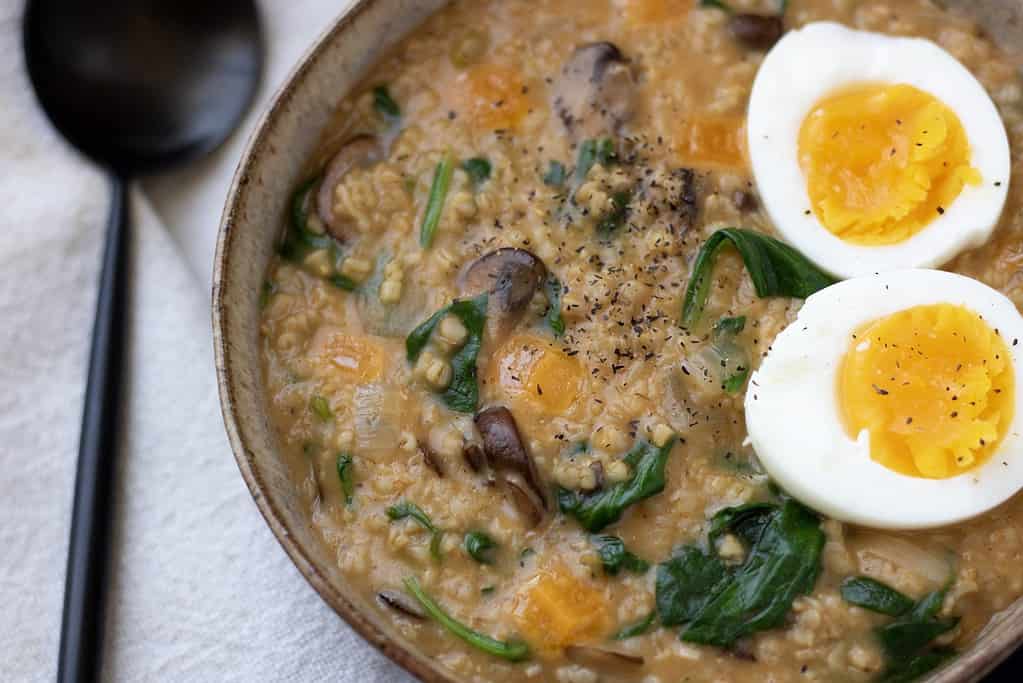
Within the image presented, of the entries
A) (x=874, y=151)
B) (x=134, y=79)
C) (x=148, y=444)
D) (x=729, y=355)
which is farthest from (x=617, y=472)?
(x=134, y=79)

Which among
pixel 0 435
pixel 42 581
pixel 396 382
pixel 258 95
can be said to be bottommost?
pixel 42 581

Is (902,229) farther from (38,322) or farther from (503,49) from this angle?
(38,322)

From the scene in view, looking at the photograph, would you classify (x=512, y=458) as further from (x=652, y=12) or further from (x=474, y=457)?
(x=652, y=12)

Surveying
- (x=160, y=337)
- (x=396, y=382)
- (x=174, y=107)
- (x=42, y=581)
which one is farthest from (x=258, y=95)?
(x=42, y=581)

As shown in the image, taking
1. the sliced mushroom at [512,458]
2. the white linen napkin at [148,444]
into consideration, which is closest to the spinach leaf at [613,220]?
the sliced mushroom at [512,458]

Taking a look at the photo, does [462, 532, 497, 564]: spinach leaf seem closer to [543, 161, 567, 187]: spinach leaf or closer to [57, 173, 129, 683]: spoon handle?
[543, 161, 567, 187]: spinach leaf

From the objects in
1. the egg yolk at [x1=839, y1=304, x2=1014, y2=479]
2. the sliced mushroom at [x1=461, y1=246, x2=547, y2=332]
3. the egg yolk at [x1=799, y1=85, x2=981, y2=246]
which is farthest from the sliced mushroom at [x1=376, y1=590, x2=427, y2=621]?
the egg yolk at [x1=799, y1=85, x2=981, y2=246]
